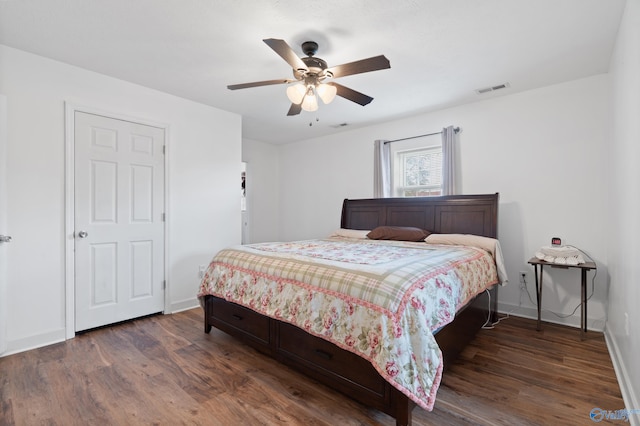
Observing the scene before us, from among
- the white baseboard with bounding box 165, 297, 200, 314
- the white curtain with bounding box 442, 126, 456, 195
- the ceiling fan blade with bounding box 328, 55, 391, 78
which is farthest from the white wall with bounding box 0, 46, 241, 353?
the white curtain with bounding box 442, 126, 456, 195

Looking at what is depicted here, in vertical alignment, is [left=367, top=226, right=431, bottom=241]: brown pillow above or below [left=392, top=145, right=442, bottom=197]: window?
below

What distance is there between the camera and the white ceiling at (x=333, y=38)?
6.72 feet

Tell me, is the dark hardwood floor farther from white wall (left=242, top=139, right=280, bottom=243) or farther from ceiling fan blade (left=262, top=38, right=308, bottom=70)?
white wall (left=242, top=139, right=280, bottom=243)

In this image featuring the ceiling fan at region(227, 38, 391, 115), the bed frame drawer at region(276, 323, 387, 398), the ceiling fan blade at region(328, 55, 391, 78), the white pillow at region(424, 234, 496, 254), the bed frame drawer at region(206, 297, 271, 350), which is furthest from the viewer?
the white pillow at region(424, 234, 496, 254)

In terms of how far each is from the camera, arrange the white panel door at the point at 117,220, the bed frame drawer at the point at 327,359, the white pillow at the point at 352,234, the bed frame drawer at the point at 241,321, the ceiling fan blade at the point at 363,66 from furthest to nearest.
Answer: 1. the white pillow at the point at 352,234
2. the white panel door at the point at 117,220
3. the bed frame drawer at the point at 241,321
4. the ceiling fan blade at the point at 363,66
5. the bed frame drawer at the point at 327,359

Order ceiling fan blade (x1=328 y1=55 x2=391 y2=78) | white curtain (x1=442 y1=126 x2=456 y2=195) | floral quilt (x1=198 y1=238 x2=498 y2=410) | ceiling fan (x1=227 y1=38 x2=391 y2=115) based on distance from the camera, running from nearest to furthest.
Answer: floral quilt (x1=198 y1=238 x2=498 y2=410), ceiling fan blade (x1=328 y1=55 x2=391 y2=78), ceiling fan (x1=227 y1=38 x2=391 y2=115), white curtain (x1=442 y1=126 x2=456 y2=195)

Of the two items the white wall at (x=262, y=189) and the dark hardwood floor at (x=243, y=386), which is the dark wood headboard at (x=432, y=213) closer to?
the dark hardwood floor at (x=243, y=386)

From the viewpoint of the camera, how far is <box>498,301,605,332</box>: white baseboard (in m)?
3.03

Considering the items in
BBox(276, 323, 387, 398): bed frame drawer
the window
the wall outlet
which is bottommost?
BBox(276, 323, 387, 398): bed frame drawer

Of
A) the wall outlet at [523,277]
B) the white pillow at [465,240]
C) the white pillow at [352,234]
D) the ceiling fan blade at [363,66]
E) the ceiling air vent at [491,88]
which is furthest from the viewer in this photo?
the white pillow at [352,234]

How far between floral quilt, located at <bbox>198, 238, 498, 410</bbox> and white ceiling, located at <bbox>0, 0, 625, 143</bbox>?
1753 mm

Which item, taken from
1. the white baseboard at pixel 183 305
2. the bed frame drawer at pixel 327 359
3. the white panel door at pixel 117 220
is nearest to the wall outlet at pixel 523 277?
the bed frame drawer at pixel 327 359

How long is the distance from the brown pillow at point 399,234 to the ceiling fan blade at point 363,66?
2159 millimetres

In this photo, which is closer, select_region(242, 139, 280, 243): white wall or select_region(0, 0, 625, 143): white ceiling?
select_region(0, 0, 625, 143): white ceiling
